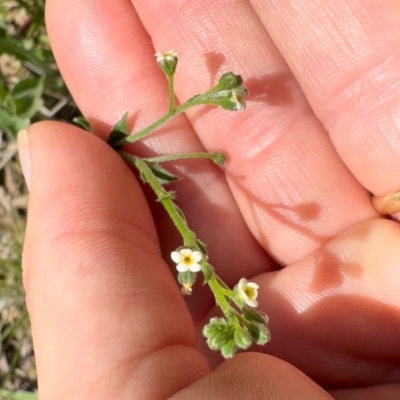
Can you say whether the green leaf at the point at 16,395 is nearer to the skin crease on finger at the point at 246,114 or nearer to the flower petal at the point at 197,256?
the skin crease on finger at the point at 246,114

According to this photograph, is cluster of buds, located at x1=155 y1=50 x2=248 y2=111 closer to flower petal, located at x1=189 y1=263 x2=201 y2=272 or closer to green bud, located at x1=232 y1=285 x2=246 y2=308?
flower petal, located at x1=189 y1=263 x2=201 y2=272

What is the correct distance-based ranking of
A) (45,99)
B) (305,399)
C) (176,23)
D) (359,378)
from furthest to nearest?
(45,99)
(176,23)
(359,378)
(305,399)

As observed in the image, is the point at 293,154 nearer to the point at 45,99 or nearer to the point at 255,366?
the point at 255,366

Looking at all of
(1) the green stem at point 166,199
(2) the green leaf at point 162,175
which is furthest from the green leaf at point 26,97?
(2) the green leaf at point 162,175

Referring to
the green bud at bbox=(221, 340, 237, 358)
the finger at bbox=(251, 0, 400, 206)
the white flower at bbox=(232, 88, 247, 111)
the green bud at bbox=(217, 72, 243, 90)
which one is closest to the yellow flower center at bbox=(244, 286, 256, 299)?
the green bud at bbox=(221, 340, 237, 358)

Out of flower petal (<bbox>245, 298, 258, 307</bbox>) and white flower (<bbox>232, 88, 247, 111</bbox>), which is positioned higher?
white flower (<bbox>232, 88, 247, 111</bbox>)

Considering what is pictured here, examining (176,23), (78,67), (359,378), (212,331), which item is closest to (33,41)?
(78,67)
